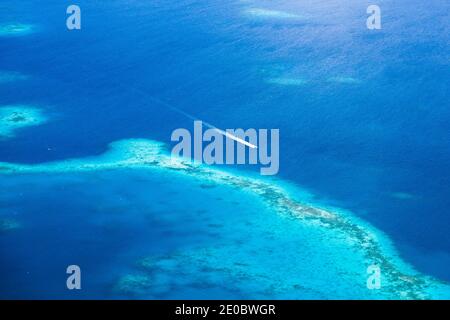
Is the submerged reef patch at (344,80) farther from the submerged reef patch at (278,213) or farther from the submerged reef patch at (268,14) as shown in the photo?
the submerged reef patch at (278,213)

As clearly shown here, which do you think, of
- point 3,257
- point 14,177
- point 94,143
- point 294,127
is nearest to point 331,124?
point 294,127

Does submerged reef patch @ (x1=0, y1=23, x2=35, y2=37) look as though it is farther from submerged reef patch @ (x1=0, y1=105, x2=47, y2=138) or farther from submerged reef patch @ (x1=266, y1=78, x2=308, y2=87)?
submerged reef patch @ (x1=266, y1=78, x2=308, y2=87)

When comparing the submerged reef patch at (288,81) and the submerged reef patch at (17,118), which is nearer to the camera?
the submerged reef patch at (17,118)

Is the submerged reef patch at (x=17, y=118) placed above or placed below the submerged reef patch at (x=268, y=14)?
below

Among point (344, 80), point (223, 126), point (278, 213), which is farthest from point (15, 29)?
point (278, 213)

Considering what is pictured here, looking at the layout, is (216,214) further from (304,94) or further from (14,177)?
(304,94)

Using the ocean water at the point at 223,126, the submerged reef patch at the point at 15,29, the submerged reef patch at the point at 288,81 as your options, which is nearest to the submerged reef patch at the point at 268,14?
the ocean water at the point at 223,126

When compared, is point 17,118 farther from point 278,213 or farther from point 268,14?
point 268,14
